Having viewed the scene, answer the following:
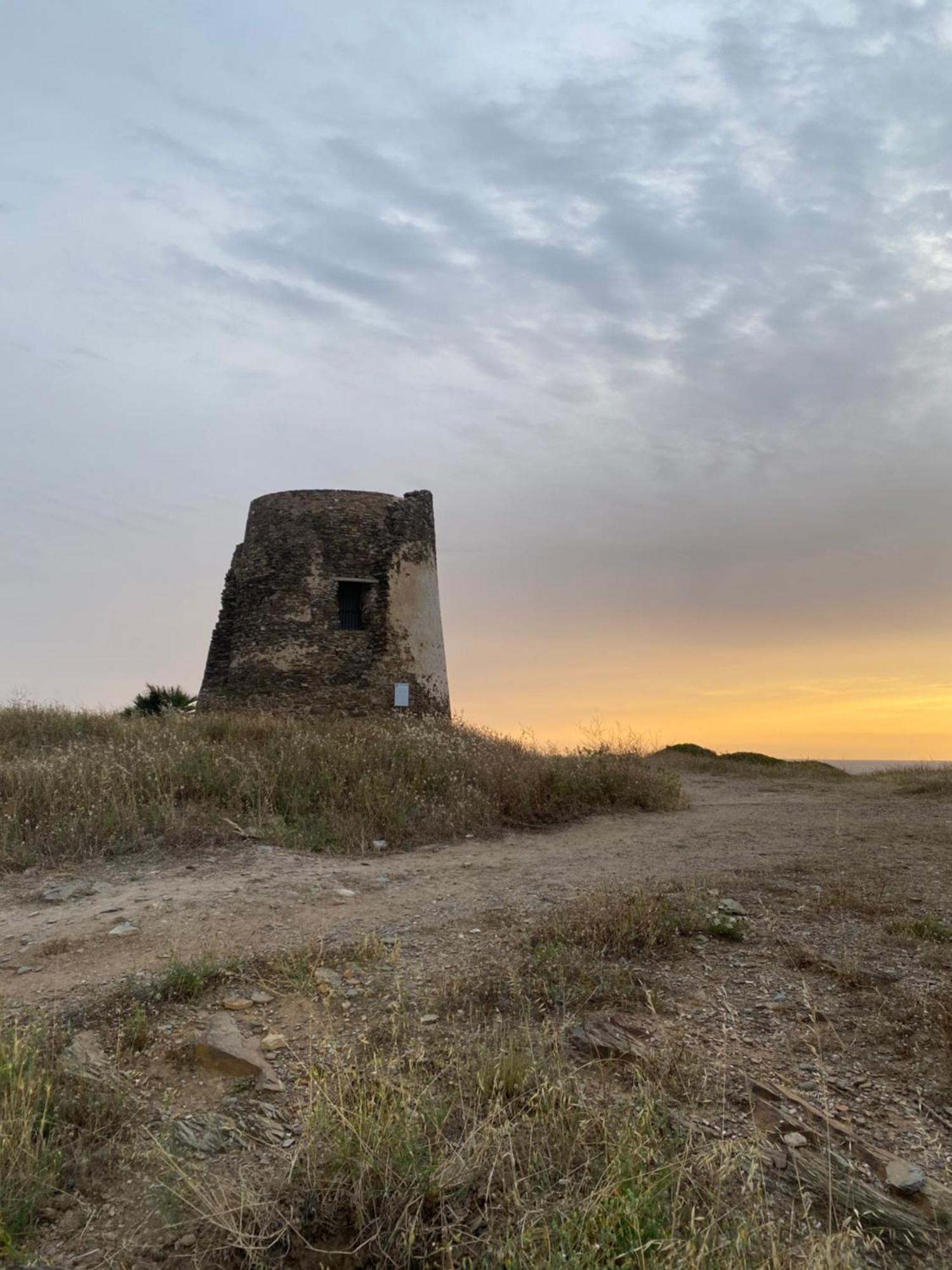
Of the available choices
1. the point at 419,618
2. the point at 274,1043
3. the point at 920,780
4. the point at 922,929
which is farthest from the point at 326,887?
the point at 920,780

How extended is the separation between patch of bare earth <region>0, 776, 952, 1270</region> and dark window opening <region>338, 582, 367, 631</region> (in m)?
9.01

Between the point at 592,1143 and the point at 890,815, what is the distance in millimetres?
9483

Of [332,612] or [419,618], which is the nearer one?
[332,612]

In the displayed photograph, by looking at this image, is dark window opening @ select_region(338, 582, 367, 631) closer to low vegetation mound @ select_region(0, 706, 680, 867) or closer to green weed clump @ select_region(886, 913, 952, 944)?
low vegetation mound @ select_region(0, 706, 680, 867)

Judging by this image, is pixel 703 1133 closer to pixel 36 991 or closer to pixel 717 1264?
pixel 717 1264

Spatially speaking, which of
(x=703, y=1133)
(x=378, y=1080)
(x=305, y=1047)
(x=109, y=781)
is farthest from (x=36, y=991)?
(x=109, y=781)

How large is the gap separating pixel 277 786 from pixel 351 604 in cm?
748

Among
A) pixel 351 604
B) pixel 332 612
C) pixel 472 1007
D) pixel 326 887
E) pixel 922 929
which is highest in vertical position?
pixel 351 604

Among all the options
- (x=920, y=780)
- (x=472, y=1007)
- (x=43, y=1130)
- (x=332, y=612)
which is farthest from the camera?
(x=332, y=612)

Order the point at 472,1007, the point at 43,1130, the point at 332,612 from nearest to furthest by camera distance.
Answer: the point at 43,1130 < the point at 472,1007 < the point at 332,612

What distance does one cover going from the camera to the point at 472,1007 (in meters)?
3.68

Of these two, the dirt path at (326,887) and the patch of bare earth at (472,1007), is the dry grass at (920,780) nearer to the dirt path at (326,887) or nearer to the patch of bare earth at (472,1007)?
the dirt path at (326,887)

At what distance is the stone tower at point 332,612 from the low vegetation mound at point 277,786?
244 cm

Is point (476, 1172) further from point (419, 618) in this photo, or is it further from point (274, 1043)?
point (419, 618)
